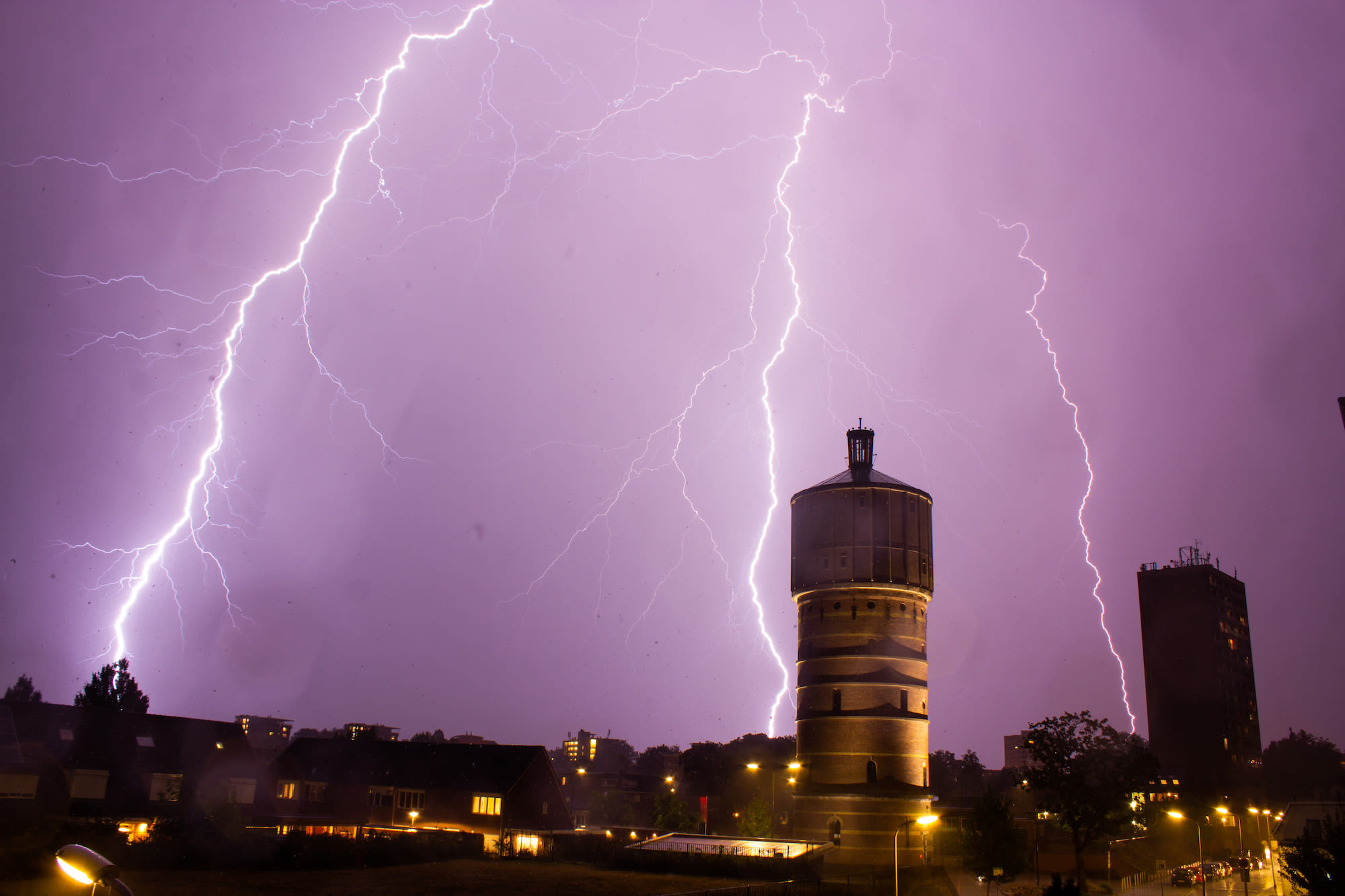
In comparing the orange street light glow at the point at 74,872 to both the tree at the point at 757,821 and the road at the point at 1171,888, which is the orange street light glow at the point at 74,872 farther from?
the tree at the point at 757,821

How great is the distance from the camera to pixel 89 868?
4.91 meters

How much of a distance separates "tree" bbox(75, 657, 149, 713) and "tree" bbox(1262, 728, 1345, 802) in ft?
348

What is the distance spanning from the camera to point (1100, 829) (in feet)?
111

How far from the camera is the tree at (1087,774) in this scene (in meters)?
33.8

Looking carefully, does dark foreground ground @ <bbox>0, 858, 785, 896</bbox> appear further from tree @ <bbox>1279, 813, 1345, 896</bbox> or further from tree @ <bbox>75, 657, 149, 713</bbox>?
tree @ <bbox>75, 657, 149, 713</bbox>

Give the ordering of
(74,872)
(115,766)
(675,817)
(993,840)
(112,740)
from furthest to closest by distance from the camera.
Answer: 1. (675,817)
2. (112,740)
3. (115,766)
4. (993,840)
5. (74,872)

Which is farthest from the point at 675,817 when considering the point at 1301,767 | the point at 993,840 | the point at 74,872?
the point at 1301,767

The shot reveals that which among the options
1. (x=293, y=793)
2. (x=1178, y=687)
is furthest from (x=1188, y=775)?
(x=293, y=793)

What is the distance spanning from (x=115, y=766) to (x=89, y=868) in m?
40.7

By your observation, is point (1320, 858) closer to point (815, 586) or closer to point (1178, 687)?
point (815, 586)

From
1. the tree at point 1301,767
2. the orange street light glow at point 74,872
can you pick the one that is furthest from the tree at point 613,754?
the orange street light glow at point 74,872

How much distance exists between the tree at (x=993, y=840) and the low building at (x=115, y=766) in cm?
2459

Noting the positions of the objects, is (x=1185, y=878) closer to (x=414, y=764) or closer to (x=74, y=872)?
(x=414, y=764)

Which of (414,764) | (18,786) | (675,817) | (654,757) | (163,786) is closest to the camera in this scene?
(18,786)
